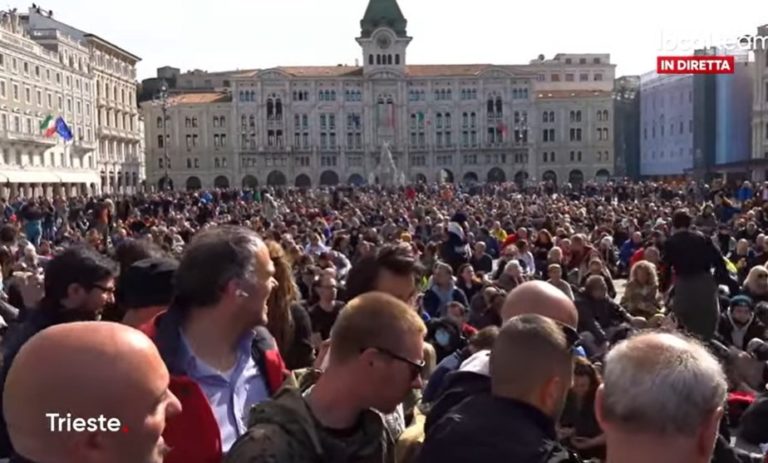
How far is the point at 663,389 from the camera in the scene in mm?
2182

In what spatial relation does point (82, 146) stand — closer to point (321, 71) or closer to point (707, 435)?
point (321, 71)

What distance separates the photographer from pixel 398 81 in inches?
3615

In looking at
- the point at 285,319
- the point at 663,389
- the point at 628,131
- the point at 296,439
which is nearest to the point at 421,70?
the point at 628,131

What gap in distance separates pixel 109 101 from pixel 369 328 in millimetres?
73707

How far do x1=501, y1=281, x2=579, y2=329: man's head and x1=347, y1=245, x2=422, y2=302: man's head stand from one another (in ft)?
2.20

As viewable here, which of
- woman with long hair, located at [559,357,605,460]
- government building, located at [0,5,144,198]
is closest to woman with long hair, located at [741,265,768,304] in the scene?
woman with long hair, located at [559,357,605,460]

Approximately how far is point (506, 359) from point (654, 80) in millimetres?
68377

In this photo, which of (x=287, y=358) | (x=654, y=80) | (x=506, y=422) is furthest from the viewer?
(x=654, y=80)

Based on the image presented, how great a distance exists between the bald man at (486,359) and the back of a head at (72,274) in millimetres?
1669

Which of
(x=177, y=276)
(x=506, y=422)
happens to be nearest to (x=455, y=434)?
(x=506, y=422)

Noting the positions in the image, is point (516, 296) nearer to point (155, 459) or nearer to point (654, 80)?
point (155, 459)

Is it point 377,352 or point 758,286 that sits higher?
point 377,352

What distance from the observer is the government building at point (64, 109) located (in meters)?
54.0

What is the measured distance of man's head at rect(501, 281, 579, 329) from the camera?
3742 mm
